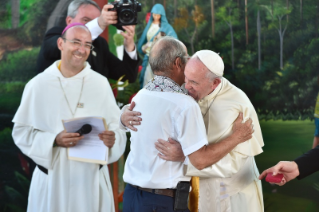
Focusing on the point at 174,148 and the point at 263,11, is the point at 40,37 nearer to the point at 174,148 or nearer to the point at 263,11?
the point at 263,11

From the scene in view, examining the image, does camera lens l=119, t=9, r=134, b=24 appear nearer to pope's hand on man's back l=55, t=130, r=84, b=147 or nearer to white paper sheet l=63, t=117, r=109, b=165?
white paper sheet l=63, t=117, r=109, b=165

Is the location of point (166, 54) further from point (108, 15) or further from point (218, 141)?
point (108, 15)

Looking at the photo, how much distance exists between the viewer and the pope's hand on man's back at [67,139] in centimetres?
413

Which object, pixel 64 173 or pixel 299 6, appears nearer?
pixel 64 173

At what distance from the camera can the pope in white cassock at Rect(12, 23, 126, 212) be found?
13.8 ft

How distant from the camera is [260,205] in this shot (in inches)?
129

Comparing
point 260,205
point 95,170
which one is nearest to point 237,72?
point 95,170

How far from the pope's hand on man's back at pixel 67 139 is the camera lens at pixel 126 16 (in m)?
1.45

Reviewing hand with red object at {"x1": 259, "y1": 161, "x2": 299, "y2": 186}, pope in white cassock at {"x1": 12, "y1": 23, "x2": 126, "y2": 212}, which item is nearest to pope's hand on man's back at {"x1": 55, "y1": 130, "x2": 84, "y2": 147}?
pope in white cassock at {"x1": 12, "y1": 23, "x2": 126, "y2": 212}

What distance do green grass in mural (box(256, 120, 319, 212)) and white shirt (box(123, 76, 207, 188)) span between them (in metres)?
3.34

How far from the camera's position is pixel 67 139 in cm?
414

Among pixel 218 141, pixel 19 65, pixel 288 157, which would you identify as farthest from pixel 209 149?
pixel 19 65

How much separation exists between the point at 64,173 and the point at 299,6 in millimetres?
3700

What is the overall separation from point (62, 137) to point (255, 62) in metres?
3.01
